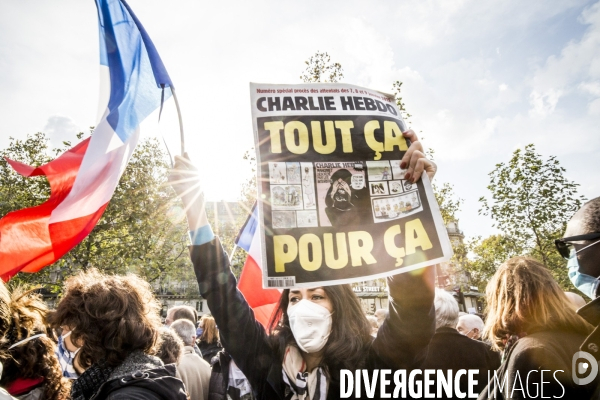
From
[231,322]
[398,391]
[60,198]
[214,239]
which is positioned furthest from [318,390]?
[60,198]

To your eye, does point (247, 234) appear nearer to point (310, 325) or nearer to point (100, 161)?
point (100, 161)

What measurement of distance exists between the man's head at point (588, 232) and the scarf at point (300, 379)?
4.95ft

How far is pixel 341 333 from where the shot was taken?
232 cm

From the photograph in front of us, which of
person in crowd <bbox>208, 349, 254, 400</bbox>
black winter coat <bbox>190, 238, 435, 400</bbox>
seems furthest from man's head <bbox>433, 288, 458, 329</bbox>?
person in crowd <bbox>208, 349, 254, 400</bbox>

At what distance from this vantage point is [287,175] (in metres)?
1.99

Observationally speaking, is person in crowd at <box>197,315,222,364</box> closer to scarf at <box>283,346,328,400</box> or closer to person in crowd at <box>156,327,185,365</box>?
person in crowd at <box>156,327,185,365</box>

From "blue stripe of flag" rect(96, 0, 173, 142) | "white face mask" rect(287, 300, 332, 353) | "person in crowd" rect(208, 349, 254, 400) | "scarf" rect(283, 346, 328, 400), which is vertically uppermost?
"blue stripe of flag" rect(96, 0, 173, 142)

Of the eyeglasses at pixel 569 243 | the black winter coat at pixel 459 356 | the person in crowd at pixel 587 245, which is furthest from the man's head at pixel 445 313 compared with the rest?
the person in crowd at pixel 587 245

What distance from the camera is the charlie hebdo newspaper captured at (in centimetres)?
186

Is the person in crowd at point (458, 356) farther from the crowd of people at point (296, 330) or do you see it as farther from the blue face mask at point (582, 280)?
the blue face mask at point (582, 280)

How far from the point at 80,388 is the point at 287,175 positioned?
4.98ft

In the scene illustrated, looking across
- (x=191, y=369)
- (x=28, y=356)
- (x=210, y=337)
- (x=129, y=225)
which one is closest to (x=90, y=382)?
(x=28, y=356)

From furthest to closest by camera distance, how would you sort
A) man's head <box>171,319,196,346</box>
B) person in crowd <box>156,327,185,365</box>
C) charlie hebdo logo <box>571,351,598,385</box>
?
1. man's head <box>171,319,196,346</box>
2. person in crowd <box>156,327,185,365</box>
3. charlie hebdo logo <box>571,351,598,385</box>

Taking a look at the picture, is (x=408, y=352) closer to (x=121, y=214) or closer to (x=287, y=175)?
(x=287, y=175)
